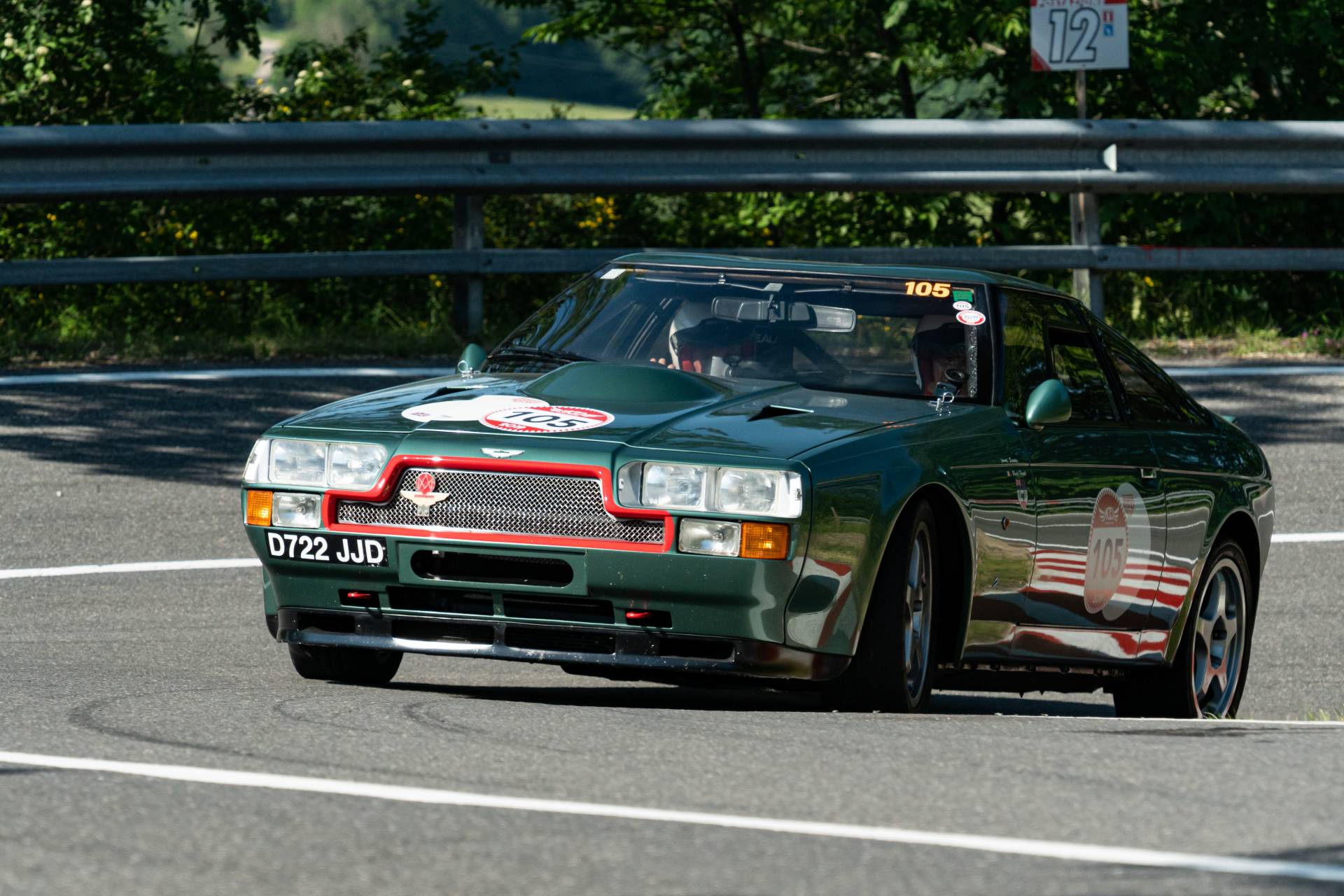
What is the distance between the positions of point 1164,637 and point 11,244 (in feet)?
29.5

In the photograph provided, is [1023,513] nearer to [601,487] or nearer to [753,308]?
[753,308]

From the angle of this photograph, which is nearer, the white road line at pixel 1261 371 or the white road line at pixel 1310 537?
the white road line at pixel 1310 537

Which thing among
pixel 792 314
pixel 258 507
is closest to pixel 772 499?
pixel 792 314

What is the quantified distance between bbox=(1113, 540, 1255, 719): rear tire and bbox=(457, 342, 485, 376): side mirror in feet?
8.22

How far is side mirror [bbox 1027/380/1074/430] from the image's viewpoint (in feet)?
22.7

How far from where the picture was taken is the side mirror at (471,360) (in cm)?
723

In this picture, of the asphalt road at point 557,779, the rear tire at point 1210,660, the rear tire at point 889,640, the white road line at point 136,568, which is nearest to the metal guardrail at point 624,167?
the white road line at point 136,568

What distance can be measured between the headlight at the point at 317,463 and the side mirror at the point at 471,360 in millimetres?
989

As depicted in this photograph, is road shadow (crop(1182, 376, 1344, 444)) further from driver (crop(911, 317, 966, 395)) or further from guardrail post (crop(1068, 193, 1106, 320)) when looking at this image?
driver (crop(911, 317, 966, 395))

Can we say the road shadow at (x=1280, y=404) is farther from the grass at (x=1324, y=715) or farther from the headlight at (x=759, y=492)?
the headlight at (x=759, y=492)

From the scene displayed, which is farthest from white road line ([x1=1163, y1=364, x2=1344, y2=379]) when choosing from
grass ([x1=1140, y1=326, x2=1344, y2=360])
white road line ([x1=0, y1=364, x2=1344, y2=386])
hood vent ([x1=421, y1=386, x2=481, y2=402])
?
hood vent ([x1=421, y1=386, x2=481, y2=402])

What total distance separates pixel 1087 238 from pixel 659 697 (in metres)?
6.41

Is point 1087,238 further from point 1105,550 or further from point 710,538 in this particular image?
point 710,538

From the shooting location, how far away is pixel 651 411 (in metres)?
6.27
